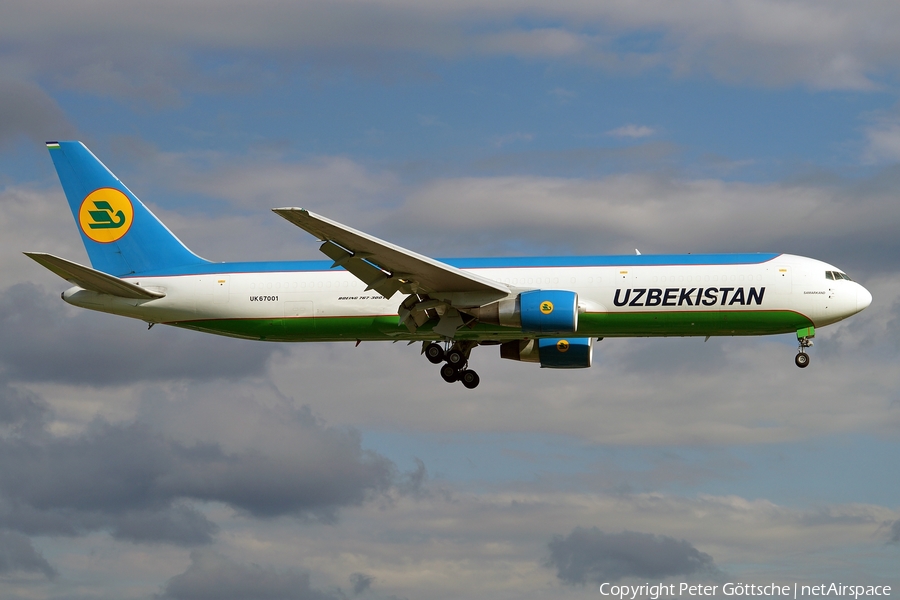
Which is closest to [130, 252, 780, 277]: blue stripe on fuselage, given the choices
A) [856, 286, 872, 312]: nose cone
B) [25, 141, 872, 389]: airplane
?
[25, 141, 872, 389]: airplane

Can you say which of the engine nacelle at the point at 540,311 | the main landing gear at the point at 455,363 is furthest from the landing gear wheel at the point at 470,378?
the engine nacelle at the point at 540,311

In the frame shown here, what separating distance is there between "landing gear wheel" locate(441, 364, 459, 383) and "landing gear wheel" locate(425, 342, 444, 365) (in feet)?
2.09

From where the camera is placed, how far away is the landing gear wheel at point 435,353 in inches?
2034

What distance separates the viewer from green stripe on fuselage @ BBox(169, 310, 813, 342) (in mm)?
46062

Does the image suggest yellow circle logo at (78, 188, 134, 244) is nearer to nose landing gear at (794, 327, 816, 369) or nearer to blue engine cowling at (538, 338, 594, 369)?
blue engine cowling at (538, 338, 594, 369)

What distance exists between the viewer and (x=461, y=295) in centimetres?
4575

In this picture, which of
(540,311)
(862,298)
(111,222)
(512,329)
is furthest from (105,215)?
(862,298)

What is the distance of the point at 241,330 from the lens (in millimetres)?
49062

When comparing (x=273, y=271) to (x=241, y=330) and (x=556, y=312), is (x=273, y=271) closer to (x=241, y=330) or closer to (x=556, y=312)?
(x=241, y=330)

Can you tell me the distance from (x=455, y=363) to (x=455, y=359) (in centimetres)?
19

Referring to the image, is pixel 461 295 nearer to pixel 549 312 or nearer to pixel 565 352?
pixel 549 312

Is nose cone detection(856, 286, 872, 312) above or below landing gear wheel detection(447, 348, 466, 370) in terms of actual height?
above

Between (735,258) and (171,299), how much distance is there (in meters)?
24.7

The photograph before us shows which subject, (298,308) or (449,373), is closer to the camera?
(298,308)
